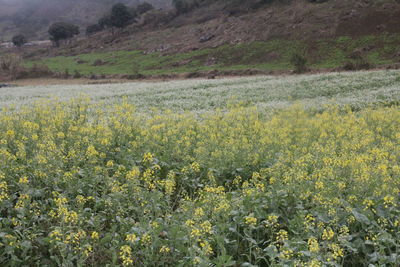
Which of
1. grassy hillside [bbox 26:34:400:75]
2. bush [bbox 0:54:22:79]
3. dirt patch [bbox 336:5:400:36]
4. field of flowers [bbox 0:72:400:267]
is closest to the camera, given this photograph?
field of flowers [bbox 0:72:400:267]

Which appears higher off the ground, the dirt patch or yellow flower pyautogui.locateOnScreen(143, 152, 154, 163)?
the dirt patch

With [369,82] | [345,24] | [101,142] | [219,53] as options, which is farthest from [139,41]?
[101,142]

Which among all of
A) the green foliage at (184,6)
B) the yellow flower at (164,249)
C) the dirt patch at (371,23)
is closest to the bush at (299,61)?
the dirt patch at (371,23)

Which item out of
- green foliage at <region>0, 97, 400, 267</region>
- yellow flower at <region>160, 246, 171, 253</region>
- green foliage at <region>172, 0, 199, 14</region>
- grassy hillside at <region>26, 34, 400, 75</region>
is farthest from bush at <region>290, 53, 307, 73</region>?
green foliage at <region>172, 0, 199, 14</region>

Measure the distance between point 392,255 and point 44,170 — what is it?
6.56 meters

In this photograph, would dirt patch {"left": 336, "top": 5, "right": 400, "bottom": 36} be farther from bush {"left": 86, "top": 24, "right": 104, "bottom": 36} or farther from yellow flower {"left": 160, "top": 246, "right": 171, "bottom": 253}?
bush {"left": 86, "top": 24, "right": 104, "bottom": 36}

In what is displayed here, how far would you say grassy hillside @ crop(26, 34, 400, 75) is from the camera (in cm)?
5622

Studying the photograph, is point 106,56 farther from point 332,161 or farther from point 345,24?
point 332,161

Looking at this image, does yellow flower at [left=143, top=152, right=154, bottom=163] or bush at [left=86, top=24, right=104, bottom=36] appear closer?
yellow flower at [left=143, top=152, right=154, bottom=163]

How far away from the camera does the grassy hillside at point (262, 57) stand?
184 ft

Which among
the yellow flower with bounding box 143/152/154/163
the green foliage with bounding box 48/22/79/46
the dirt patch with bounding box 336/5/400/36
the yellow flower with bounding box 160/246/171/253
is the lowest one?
the yellow flower with bounding box 160/246/171/253

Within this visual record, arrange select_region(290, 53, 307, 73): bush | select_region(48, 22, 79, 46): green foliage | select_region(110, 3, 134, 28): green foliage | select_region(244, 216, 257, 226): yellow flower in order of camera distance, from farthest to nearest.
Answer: select_region(48, 22, 79, 46): green foliage < select_region(110, 3, 134, 28): green foliage < select_region(290, 53, 307, 73): bush < select_region(244, 216, 257, 226): yellow flower

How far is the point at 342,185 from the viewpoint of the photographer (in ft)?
21.9

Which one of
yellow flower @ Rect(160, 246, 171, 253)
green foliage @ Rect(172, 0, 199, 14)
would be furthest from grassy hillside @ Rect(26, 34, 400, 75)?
green foliage @ Rect(172, 0, 199, 14)
